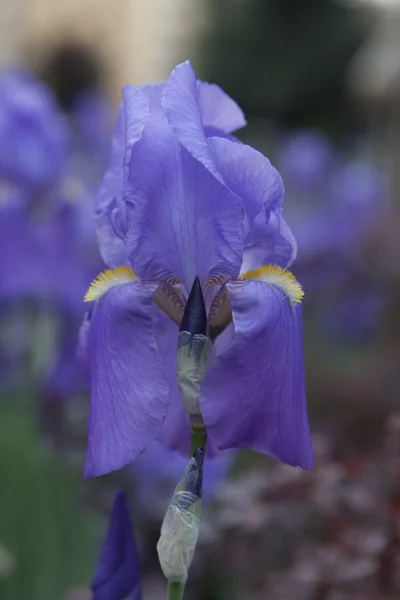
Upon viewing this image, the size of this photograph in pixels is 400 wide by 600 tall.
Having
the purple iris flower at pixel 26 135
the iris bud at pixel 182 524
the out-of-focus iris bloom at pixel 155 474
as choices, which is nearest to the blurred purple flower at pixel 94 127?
the purple iris flower at pixel 26 135

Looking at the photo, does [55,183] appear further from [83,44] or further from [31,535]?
[83,44]

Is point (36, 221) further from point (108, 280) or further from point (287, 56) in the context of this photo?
point (287, 56)

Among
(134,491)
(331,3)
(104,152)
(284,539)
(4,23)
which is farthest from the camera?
Answer: (331,3)

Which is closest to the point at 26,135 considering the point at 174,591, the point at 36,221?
the point at 36,221

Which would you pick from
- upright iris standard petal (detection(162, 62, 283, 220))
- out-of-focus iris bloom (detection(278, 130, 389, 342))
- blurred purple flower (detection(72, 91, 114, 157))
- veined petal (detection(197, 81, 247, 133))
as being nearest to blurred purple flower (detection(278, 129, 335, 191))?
out-of-focus iris bloom (detection(278, 130, 389, 342))

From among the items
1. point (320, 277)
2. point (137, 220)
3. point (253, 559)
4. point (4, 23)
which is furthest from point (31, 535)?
point (4, 23)
